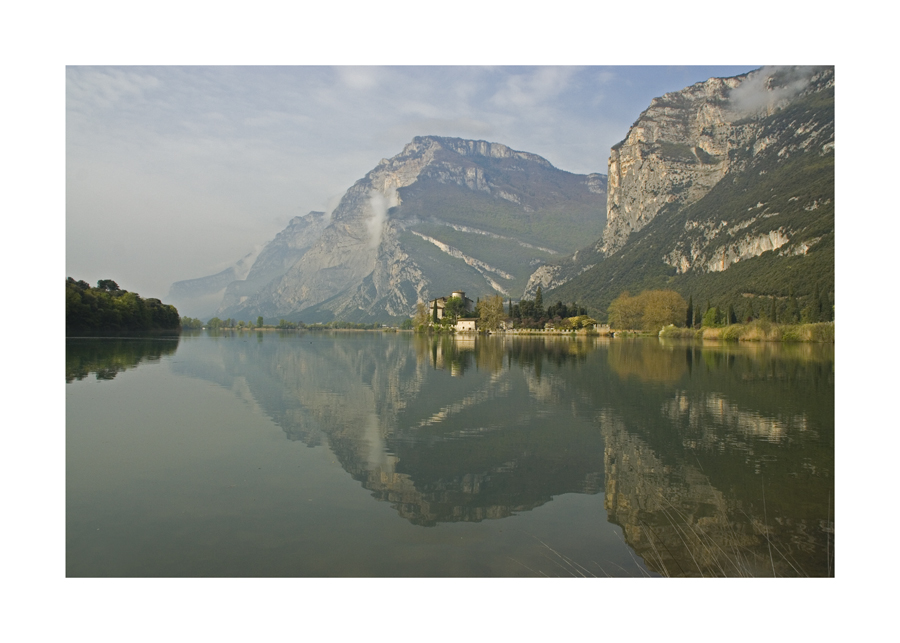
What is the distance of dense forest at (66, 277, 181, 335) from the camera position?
62.8m

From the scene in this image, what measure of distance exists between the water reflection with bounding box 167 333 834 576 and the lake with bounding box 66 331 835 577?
2.1 inches

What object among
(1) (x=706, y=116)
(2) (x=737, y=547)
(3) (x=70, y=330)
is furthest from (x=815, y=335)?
(1) (x=706, y=116)

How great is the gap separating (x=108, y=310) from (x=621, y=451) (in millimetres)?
72762

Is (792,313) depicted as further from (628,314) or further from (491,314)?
(491,314)

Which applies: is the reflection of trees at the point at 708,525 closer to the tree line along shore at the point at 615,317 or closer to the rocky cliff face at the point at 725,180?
the tree line along shore at the point at 615,317

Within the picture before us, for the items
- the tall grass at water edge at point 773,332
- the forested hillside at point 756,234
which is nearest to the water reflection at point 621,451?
the tall grass at water edge at point 773,332

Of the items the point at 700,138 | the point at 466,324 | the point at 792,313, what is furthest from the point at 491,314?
the point at 700,138

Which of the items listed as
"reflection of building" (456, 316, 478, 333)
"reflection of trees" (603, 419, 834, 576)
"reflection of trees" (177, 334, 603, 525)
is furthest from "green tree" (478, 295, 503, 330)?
"reflection of trees" (603, 419, 834, 576)

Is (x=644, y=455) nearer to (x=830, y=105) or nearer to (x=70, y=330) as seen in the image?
(x=70, y=330)

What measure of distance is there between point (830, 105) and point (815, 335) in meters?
98.1

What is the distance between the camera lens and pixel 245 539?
7.04m

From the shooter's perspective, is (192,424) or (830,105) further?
(830,105)

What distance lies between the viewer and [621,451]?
456 inches

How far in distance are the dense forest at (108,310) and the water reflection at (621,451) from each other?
169 ft
